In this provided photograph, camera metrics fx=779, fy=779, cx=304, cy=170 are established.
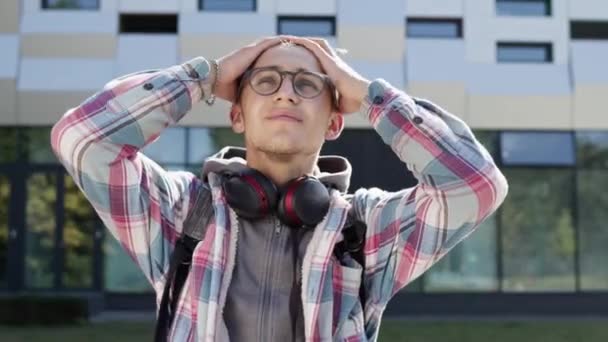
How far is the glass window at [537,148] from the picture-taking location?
16422 millimetres

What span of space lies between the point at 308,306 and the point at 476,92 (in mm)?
14708

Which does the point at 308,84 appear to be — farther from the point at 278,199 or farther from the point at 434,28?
the point at 434,28

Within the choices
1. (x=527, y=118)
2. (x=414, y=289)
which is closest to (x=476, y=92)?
(x=527, y=118)

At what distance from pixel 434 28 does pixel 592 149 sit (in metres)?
4.23

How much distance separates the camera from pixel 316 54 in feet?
7.25

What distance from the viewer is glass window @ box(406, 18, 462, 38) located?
1652cm

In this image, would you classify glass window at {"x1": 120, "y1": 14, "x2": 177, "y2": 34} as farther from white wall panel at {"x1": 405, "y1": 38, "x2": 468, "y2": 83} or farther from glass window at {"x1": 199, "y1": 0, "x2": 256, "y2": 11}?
white wall panel at {"x1": 405, "y1": 38, "x2": 468, "y2": 83}

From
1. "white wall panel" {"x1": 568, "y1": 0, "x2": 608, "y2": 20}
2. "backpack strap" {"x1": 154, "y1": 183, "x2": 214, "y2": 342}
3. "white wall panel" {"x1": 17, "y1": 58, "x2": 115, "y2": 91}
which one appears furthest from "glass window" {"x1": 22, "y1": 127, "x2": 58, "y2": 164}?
"backpack strap" {"x1": 154, "y1": 183, "x2": 214, "y2": 342}

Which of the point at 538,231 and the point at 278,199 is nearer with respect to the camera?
the point at 278,199

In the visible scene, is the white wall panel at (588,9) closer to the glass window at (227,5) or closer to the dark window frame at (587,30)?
the dark window frame at (587,30)

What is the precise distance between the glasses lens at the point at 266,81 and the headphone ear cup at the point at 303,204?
0.27 metres

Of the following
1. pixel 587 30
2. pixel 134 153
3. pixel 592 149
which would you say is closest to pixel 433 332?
pixel 592 149

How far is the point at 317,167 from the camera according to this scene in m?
2.36

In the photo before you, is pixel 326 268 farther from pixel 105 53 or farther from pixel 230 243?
pixel 105 53
